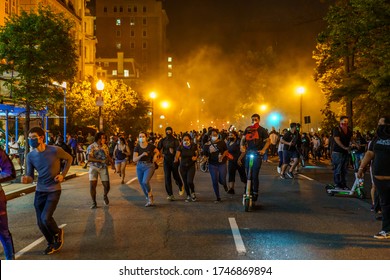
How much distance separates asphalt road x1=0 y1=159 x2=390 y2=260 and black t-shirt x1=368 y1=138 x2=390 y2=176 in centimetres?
107

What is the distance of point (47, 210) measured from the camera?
6.69 metres

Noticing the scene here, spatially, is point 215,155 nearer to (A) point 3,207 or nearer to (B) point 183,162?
(B) point 183,162

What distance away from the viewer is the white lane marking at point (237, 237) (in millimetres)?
6691

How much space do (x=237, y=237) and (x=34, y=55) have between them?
11.8 meters

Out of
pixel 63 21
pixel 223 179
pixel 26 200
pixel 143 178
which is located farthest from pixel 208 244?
pixel 63 21

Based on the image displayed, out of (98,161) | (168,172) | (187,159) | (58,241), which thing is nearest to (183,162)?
(187,159)

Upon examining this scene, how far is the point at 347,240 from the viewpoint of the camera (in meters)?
7.46

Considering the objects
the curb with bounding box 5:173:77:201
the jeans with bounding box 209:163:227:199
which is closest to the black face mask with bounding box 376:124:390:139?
the jeans with bounding box 209:163:227:199

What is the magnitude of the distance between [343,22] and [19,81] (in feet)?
42.3

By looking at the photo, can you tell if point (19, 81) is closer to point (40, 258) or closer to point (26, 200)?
point (26, 200)

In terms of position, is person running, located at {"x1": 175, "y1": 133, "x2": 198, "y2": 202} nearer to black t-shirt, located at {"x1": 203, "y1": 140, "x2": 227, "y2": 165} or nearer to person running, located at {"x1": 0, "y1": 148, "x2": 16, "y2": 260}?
black t-shirt, located at {"x1": 203, "y1": 140, "x2": 227, "y2": 165}

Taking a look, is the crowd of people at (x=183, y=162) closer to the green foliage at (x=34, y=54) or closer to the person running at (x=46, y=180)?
the person running at (x=46, y=180)

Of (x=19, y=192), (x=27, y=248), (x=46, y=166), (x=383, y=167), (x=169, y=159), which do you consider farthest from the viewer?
(x=19, y=192)

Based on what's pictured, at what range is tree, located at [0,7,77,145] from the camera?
16625 mm
